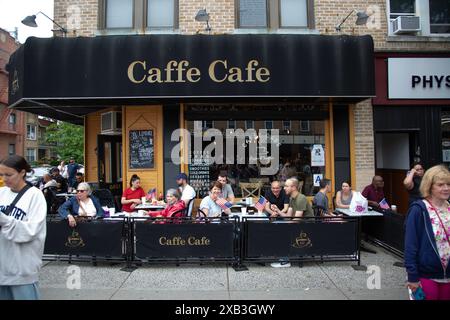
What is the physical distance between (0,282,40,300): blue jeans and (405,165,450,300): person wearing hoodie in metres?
3.16

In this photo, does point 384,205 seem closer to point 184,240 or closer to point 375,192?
point 375,192

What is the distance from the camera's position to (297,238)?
5980 mm

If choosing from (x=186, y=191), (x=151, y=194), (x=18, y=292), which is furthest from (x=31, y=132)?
(x=18, y=292)

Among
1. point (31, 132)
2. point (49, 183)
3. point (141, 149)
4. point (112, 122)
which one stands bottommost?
point (49, 183)

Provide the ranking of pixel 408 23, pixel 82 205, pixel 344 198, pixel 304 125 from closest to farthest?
pixel 82 205 → pixel 344 198 → pixel 408 23 → pixel 304 125

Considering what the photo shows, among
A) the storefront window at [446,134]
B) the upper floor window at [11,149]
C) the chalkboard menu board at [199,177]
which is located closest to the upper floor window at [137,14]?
the chalkboard menu board at [199,177]

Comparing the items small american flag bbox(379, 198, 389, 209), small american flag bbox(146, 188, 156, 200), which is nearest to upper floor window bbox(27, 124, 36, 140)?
small american flag bbox(146, 188, 156, 200)

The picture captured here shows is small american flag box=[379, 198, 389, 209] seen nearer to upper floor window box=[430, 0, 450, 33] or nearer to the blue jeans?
upper floor window box=[430, 0, 450, 33]

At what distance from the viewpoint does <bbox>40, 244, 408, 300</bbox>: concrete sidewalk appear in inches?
193

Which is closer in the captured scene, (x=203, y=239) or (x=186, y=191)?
(x=203, y=239)

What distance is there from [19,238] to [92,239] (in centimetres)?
329
